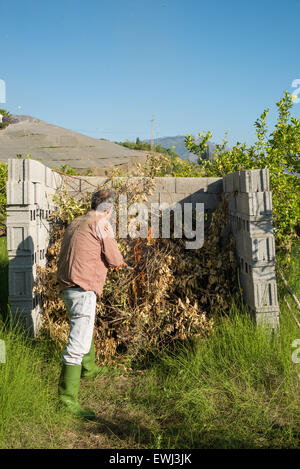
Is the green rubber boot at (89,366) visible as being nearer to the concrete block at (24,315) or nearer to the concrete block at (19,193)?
the concrete block at (24,315)

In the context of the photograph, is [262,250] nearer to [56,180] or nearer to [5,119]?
[56,180]

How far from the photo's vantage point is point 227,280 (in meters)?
4.61

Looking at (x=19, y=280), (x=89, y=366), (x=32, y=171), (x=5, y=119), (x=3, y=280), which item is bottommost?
(x=89, y=366)

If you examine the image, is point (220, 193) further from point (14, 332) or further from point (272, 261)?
point (14, 332)

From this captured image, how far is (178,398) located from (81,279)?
4.48ft

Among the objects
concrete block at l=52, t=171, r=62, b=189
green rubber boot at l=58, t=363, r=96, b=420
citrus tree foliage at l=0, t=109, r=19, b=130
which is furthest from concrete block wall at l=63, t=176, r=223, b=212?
citrus tree foliage at l=0, t=109, r=19, b=130


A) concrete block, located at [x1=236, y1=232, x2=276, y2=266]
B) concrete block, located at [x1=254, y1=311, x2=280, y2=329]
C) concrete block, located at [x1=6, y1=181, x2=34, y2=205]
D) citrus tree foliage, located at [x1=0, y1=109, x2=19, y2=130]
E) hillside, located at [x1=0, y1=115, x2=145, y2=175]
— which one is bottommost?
concrete block, located at [x1=254, y1=311, x2=280, y2=329]

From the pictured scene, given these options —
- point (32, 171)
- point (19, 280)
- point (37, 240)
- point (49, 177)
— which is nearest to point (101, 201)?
point (32, 171)

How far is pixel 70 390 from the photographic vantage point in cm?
323

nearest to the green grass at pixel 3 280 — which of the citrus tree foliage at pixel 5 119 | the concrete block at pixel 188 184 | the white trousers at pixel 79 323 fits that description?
the white trousers at pixel 79 323

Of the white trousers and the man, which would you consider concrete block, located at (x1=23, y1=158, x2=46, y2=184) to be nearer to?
the man

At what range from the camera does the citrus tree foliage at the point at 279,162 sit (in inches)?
182

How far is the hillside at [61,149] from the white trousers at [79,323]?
38.3 ft

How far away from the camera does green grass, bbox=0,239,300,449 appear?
2.80 metres
